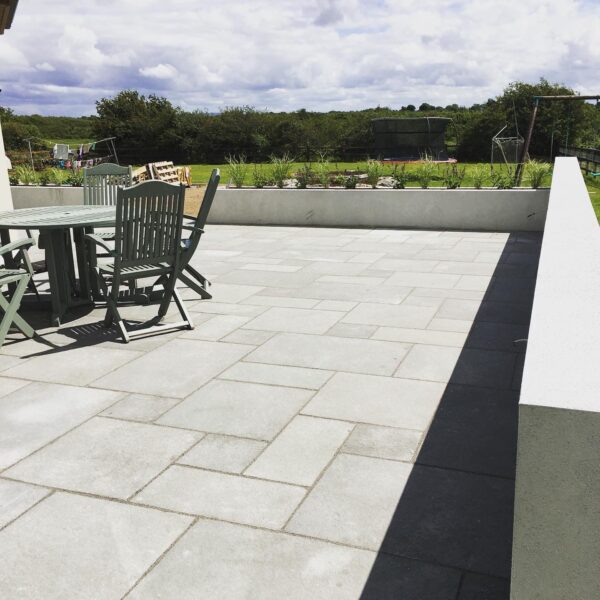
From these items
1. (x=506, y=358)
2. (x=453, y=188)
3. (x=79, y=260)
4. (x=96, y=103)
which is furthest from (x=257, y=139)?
(x=506, y=358)

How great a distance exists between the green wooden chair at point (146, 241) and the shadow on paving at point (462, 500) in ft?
6.98

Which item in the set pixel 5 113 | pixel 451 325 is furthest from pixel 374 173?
pixel 5 113

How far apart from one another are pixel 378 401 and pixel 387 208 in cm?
663

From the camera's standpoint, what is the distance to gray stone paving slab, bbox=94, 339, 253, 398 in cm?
382

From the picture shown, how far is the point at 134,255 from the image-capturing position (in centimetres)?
459

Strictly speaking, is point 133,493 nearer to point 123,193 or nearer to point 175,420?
point 175,420

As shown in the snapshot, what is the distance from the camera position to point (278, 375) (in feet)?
13.1

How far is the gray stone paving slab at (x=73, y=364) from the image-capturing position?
400 centimetres

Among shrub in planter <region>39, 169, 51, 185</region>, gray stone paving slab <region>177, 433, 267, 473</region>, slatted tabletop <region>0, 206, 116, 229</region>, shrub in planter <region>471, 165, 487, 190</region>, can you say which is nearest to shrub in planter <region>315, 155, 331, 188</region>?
shrub in planter <region>471, 165, 487, 190</region>

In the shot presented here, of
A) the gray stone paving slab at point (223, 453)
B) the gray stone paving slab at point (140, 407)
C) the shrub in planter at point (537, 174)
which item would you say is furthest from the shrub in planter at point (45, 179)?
the gray stone paving slab at point (223, 453)

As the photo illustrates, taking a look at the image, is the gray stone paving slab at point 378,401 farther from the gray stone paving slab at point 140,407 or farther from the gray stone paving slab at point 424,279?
the gray stone paving slab at point 424,279

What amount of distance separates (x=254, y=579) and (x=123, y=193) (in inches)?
112

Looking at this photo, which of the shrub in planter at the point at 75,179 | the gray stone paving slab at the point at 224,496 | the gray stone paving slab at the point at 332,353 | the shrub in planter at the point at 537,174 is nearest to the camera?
the gray stone paving slab at the point at 224,496

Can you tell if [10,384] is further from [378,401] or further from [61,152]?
[61,152]
